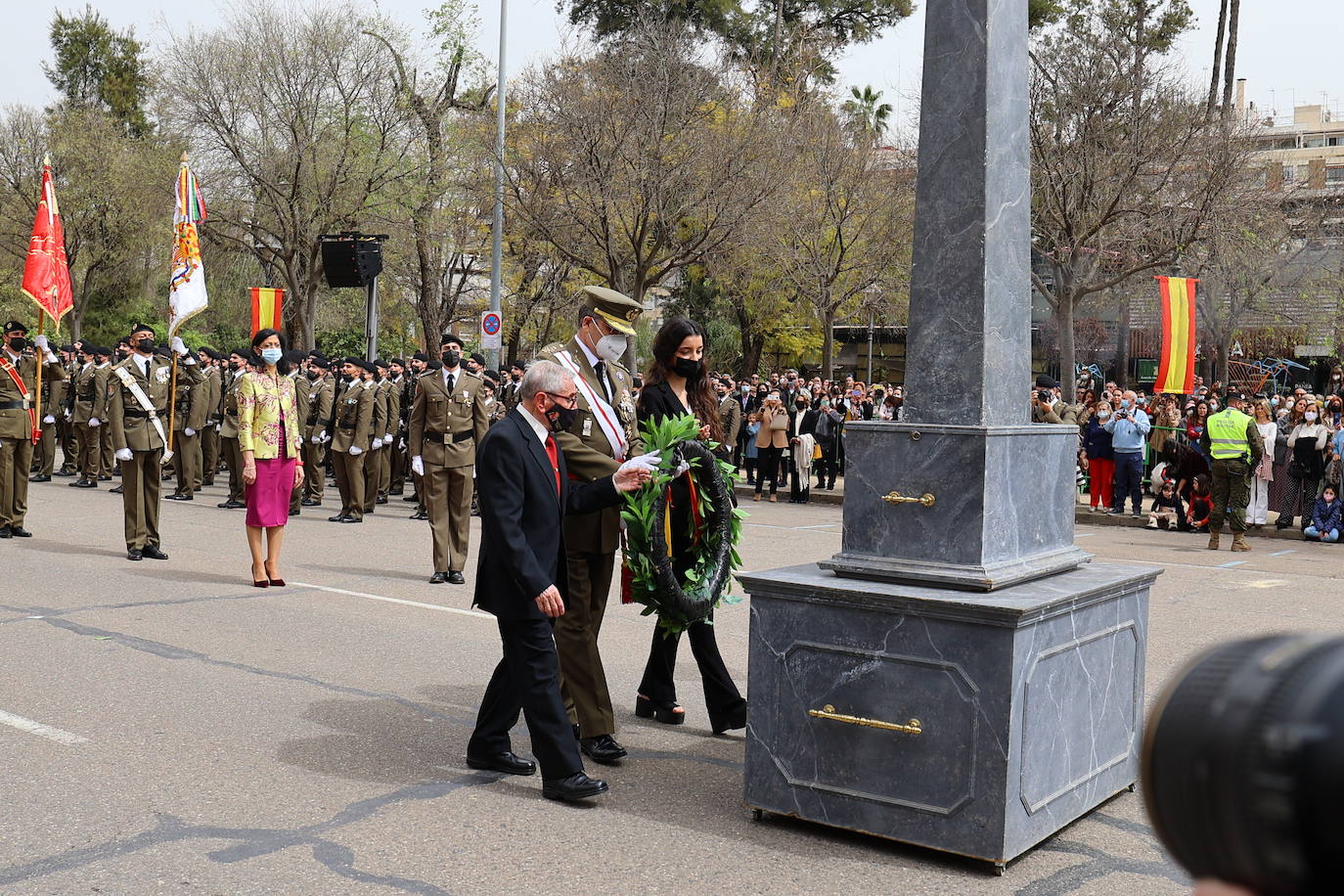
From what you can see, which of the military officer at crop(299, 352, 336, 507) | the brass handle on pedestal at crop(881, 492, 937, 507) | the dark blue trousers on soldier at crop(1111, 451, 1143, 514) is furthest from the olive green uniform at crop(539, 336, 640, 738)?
the dark blue trousers on soldier at crop(1111, 451, 1143, 514)

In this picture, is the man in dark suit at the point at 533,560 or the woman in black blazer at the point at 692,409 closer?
the man in dark suit at the point at 533,560

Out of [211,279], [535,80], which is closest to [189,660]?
[535,80]

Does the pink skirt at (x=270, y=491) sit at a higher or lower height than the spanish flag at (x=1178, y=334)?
lower

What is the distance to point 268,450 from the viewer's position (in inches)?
409

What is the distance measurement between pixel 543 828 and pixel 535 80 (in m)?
22.6

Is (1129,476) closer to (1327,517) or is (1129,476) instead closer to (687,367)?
(1327,517)

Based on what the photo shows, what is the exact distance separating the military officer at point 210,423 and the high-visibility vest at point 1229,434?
44.6ft

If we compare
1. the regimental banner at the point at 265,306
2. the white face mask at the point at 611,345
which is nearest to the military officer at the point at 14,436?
the white face mask at the point at 611,345

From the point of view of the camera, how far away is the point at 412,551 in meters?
13.2

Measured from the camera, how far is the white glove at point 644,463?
5414 mm

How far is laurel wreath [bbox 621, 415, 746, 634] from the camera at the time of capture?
221 inches

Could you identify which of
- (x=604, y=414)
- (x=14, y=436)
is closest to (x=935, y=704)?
(x=604, y=414)

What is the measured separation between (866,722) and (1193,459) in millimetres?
13932

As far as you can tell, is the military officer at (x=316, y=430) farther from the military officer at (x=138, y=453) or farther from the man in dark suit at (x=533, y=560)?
the man in dark suit at (x=533, y=560)
